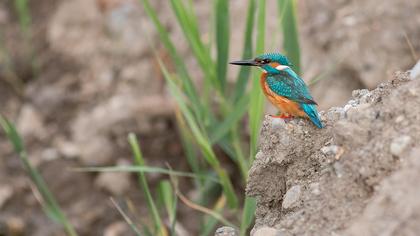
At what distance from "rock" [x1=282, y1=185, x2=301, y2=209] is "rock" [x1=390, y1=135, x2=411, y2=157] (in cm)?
38

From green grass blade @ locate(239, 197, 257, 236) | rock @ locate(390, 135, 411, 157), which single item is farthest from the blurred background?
rock @ locate(390, 135, 411, 157)

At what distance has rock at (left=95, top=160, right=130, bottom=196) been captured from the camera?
5.77 metres

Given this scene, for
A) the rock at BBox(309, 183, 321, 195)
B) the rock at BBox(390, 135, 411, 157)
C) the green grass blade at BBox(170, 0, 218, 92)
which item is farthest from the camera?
the green grass blade at BBox(170, 0, 218, 92)

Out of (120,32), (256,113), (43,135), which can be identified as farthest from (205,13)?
(256,113)

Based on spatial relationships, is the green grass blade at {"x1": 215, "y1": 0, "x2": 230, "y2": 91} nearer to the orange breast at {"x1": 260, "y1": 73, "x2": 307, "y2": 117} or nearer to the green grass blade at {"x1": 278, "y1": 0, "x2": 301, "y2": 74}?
the green grass blade at {"x1": 278, "y1": 0, "x2": 301, "y2": 74}

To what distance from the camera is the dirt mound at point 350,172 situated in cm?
208

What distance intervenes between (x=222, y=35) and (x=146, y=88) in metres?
1.86

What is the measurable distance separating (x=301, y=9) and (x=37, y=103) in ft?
7.16

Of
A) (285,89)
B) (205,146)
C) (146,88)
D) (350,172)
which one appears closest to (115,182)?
(146,88)

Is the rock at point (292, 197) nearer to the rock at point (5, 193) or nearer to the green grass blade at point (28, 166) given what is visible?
the green grass blade at point (28, 166)

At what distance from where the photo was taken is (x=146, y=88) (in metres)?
6.11

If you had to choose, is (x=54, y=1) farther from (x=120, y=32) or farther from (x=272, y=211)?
(x=272, y=211)

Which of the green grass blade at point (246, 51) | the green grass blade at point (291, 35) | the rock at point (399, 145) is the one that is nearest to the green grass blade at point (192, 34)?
the green grass blade at point (246, 51)

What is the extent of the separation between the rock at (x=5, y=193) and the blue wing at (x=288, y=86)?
3.11m
